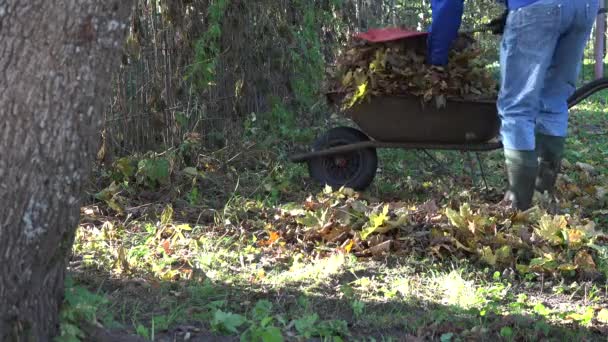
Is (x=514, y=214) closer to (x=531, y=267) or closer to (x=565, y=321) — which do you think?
(x=531, y=267)

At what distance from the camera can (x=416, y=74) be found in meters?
4.74

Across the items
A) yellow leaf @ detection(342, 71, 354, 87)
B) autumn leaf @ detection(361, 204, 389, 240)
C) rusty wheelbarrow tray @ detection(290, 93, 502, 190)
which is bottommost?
autumn leaf @ detection(361, 204, 389, 240)

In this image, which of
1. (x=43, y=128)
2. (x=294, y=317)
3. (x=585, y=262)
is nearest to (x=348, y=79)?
(x=585, y=262)

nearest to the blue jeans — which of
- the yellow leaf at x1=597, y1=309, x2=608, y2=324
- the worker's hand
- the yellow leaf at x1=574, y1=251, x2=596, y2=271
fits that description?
the worker's hand

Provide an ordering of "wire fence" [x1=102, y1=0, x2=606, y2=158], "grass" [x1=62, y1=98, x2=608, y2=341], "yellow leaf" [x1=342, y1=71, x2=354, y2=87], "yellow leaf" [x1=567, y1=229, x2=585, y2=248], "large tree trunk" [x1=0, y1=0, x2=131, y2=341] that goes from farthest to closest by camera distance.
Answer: "wire fence" [x1=102, y1=0, x2=606, y2=158] < "yellow leaf" [x1=342, y1=71, x2=354, y2=87] < "yellow leaf" [x1=567, y1=229, x2=585, y2=248] < "grass" [x1=62, y1=98, x2=608, y2=341] < "large tree trunk" [x1=0, y1=0, x2=131, y2=341]

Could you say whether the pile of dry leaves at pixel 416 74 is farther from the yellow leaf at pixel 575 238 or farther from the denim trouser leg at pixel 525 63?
the yellow leaf at pixel 575 238

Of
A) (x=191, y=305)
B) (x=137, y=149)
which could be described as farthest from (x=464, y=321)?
(x=137, y=149)

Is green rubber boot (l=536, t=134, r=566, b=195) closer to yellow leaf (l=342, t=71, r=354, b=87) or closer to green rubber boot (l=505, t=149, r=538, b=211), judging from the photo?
green rubber boot (l=505, t=149, r=538, b=211)

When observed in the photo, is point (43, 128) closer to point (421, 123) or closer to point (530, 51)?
point (530, 51)

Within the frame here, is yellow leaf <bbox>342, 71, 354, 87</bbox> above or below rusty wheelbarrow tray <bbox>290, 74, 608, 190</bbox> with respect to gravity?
above

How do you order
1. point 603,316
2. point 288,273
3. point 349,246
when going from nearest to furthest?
point 603,316 < point 288,273 < point 349,246

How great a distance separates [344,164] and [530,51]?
5.04 ft

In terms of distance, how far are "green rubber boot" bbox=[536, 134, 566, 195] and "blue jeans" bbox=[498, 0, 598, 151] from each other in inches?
10.2

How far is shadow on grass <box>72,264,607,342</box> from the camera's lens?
9.03 feet
